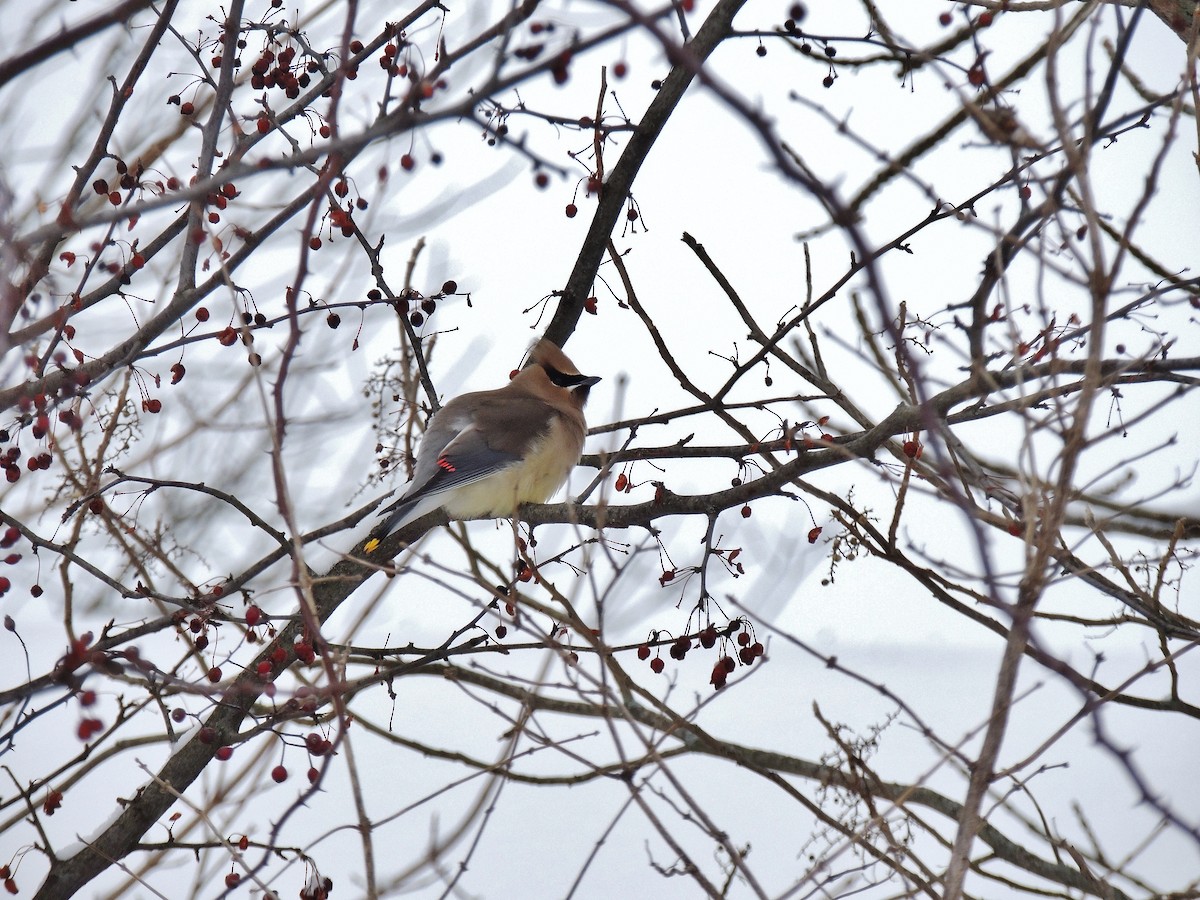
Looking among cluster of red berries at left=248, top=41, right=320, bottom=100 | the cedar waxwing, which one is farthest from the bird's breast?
cluster of red berries at left=248, top=41, right=320, bottom=100

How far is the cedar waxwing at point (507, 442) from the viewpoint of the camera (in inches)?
119

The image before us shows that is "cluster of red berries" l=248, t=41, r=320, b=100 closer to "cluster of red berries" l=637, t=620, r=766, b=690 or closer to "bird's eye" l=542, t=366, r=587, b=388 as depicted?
"bird's eye" l=542, t=366, r=587, b=388

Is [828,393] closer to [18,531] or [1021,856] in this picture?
[1021,856]

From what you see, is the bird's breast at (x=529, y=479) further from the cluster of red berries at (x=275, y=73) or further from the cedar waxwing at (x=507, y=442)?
the cluster of red berries at (x=275, y=73)

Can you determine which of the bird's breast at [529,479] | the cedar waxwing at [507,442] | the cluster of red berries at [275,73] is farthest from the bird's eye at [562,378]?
the cluster of red berries at [275,73]

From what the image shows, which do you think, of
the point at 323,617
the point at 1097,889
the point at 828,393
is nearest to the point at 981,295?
the point at 1097,889

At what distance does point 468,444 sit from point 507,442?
0.16 metres

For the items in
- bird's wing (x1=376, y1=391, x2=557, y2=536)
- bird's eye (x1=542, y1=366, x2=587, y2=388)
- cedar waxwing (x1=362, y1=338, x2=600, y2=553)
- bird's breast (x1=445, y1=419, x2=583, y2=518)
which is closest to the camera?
bird's wing (x1=376, y1=391, x2=557, y2=536)

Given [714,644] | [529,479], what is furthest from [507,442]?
[714,644]

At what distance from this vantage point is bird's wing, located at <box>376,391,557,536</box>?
278cm

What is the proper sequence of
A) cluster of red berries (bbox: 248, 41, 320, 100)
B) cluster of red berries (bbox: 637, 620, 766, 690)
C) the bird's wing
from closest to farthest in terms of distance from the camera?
cluster of red berries (bbox: 637, 620, 766, 690) < cluster of red berries (bbox: 248, 41, 320, 100) < the bird's wing

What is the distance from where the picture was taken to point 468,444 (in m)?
3.15

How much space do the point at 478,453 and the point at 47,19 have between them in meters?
1.47

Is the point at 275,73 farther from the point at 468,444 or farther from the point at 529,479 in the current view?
the point at 529,479
